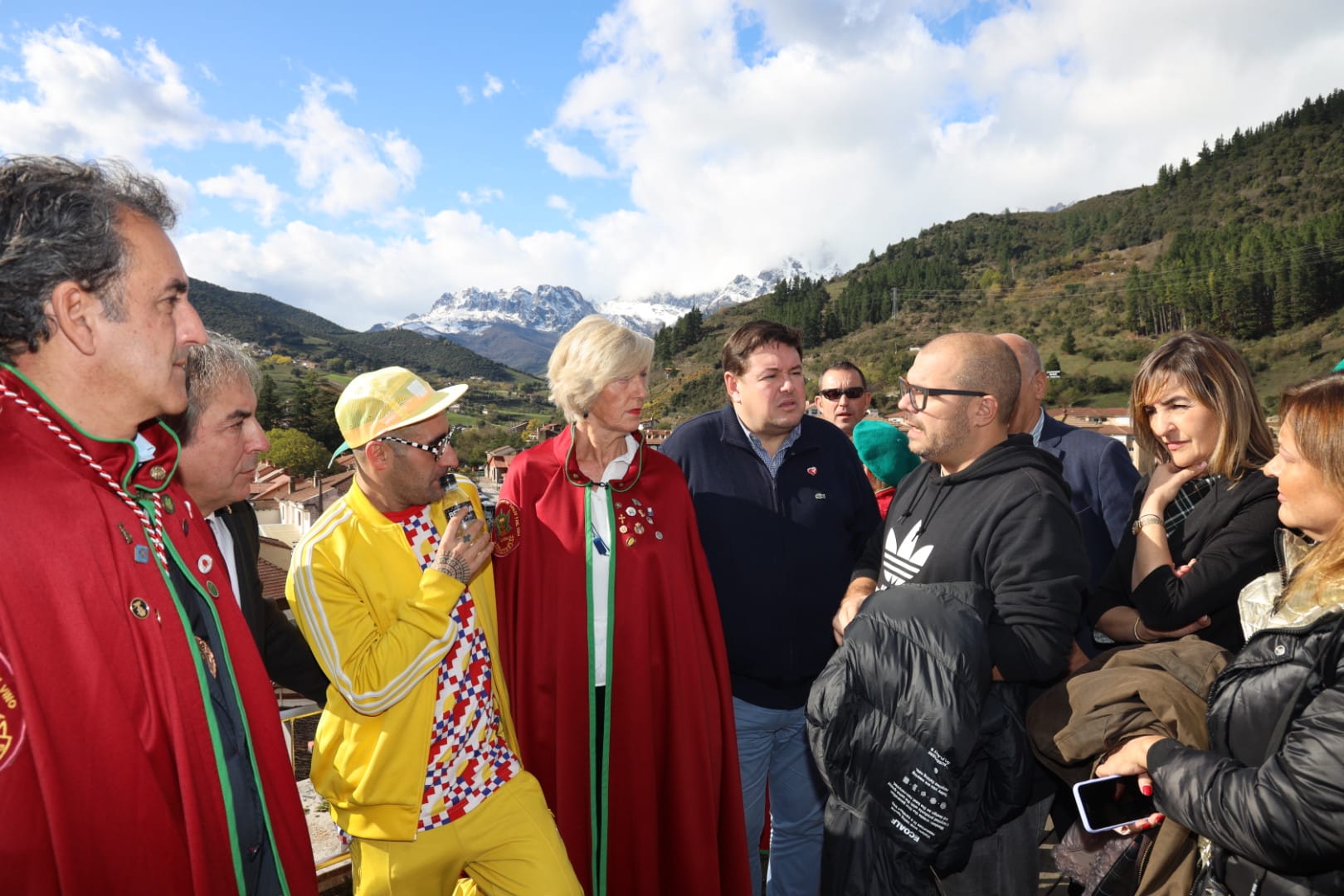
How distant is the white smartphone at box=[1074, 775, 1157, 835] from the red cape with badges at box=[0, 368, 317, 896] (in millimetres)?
2215

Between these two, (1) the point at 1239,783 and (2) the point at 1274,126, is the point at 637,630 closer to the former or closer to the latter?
(1) the point at 1239,783

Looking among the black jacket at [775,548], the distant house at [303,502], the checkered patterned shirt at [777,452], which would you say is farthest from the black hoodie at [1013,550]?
the distant house at [303,502]

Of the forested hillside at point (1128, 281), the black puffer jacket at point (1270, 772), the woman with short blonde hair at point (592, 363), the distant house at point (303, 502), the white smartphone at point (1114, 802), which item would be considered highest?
the forested hillside at point (1128, 281)

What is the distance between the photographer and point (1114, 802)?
6.98 ft

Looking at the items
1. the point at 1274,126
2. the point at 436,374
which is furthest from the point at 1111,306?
the point at 436,374

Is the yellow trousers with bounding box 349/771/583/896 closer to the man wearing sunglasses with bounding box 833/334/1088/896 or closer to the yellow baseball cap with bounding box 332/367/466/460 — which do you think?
the man wearing sunglasses with bounding box 833/334/1088/896

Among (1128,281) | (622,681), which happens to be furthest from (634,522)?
(1128,281)

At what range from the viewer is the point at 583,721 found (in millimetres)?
3000

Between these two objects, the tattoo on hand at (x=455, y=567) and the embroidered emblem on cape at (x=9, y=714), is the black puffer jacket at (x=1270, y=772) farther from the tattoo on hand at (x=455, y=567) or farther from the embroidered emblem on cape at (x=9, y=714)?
the embroidered emblem on cape at (x=9, y=714)

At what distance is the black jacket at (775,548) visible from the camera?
340 centimetres

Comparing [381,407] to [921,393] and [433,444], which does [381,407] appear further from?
Result: [921,393]

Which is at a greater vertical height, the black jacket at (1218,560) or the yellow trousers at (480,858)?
the black jacket at (1218,560)

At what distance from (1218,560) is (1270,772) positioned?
3.12 ft

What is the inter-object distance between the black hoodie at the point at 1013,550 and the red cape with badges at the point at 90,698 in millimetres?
2061
